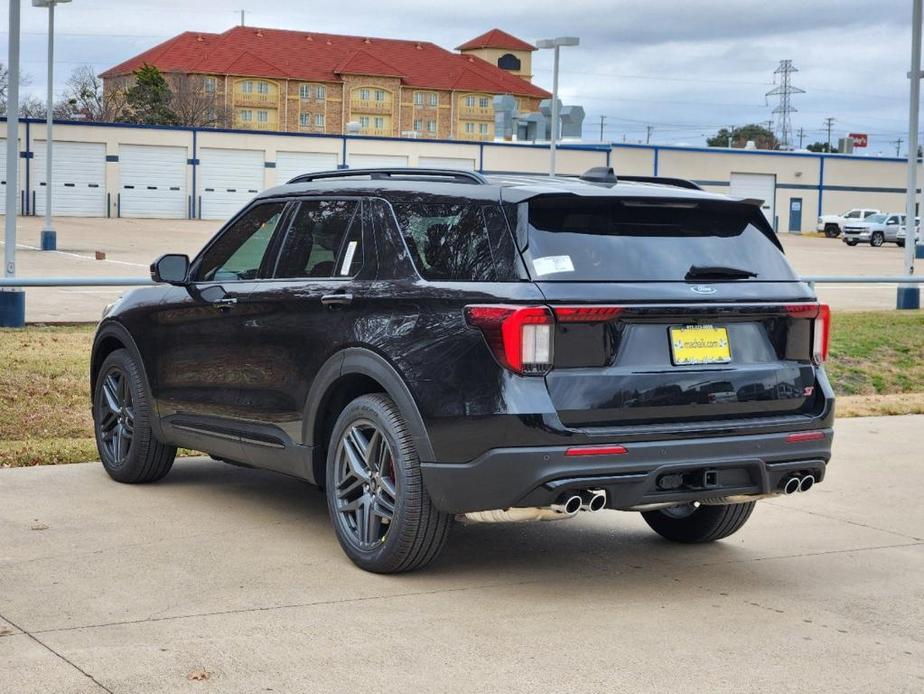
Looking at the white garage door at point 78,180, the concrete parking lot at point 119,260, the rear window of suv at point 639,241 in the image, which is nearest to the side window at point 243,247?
the rear window of suv at point 639,241

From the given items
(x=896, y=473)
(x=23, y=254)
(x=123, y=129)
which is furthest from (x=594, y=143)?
(x=896, y=473)

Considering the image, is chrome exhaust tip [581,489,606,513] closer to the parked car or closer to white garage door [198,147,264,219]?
the parked car

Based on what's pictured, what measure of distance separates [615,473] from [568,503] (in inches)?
8.8

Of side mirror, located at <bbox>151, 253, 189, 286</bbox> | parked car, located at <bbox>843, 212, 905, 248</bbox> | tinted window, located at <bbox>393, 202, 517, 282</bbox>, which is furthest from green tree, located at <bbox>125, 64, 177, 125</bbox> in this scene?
tinted window, located at <bbox>393, 202, 517, 282</bbox>

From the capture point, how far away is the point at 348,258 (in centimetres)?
659

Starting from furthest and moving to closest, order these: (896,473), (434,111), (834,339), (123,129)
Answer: (434,111), (123,129), (834,339), (896,473)

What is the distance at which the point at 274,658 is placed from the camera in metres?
5.00

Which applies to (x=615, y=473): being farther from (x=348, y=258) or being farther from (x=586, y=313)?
(x=348, y=258)

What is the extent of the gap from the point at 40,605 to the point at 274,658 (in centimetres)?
120

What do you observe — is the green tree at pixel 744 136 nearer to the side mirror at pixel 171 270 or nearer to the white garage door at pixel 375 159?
the white garage door at pixel 375 159

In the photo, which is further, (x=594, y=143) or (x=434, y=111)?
(x=434, y=111)

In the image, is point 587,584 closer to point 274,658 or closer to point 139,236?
point 274,658

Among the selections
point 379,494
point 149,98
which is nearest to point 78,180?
point 149,98

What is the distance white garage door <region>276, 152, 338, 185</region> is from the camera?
7394 cm
